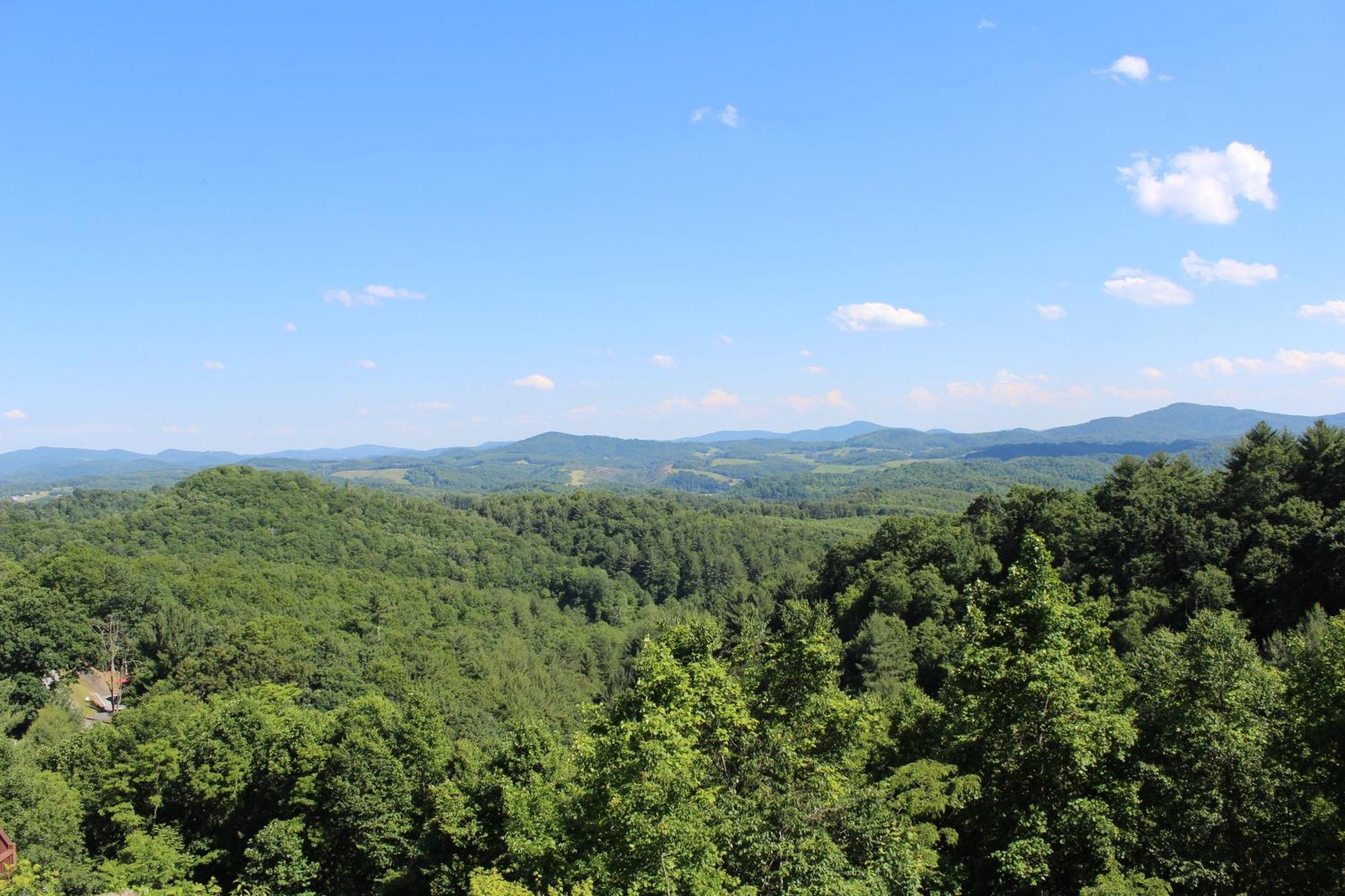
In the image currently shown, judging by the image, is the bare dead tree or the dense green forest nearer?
the dense green forest

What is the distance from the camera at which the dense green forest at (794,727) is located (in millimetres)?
13266

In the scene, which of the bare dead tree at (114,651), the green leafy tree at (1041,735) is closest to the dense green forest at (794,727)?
the green leafy tree at (1041,735)

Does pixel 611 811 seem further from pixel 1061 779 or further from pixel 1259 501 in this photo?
pixel 1259 501

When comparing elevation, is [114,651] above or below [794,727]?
below

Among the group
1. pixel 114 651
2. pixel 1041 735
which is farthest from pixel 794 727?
pixel 114 651

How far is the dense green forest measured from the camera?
1327 cm

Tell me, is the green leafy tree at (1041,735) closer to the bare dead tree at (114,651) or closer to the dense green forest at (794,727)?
the dense green forest at (794,727)

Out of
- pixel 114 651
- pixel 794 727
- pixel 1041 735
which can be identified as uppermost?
pixel 1041 735

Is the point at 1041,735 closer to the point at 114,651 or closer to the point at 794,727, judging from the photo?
the point at 794,727

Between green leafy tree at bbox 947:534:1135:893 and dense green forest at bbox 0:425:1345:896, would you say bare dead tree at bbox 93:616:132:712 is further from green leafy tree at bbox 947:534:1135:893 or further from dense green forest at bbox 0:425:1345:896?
green leafy tree at bbox 947:534:1135:893

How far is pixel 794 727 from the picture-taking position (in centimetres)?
1520

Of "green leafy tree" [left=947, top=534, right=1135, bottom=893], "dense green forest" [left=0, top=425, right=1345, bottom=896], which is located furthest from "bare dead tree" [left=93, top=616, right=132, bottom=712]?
"green leafy tree" [left=947, top=534, right=1135, bottom=893]

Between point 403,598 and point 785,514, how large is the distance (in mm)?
130045

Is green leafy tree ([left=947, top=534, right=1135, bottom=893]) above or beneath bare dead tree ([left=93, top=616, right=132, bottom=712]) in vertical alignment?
above
